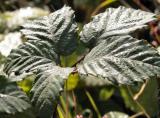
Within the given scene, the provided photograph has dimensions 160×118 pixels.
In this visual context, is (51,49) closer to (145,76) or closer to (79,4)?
(145,76)

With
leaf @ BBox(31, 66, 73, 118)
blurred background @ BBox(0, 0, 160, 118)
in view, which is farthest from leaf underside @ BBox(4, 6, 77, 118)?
blurred background @ BBox(0, 0, 160, 118)

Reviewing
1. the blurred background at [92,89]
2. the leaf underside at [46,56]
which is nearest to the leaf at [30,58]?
the leaf underside at [46,56]

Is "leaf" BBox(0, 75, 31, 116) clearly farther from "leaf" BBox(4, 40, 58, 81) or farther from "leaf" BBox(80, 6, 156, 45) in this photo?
"leaf" BBox(80, 6, 156, 45)

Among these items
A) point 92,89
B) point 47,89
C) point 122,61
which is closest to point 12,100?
point 47,89

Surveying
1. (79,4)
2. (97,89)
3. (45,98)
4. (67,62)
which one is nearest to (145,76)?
(45,98)

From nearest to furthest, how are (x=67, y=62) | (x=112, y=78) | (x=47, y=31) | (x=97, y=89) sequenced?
(x=112, y=78), (x=47, y=31), (x=67, y=62), (x=97, y=89)
